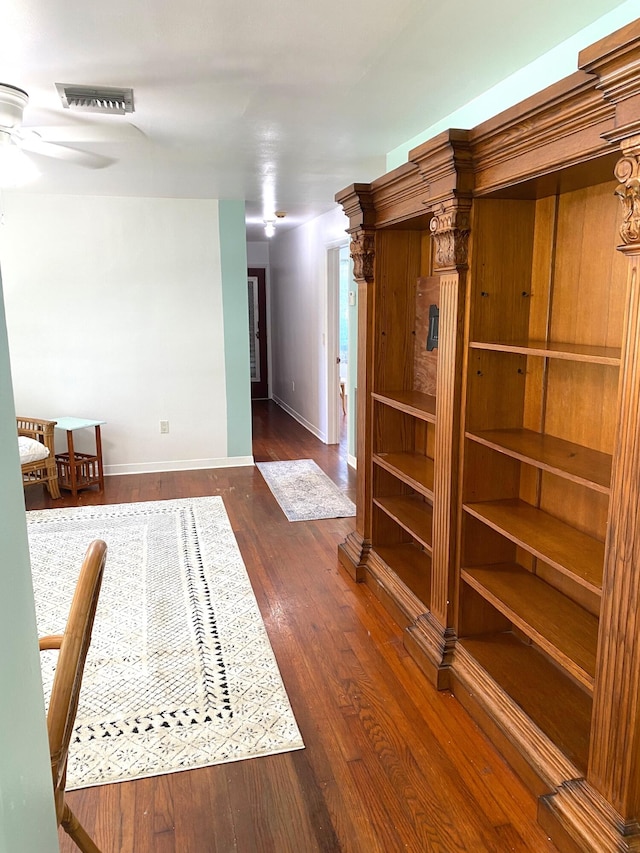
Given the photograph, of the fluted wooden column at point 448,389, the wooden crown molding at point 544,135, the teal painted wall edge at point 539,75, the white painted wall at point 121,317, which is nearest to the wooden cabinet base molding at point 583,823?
the fluted wooden column at point 448,389

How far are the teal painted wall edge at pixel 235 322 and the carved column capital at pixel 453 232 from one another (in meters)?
3.37

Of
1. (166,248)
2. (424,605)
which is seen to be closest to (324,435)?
(166,248)

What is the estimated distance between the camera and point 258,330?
31.0 feet

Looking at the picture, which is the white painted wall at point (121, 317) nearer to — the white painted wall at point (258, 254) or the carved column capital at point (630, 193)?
the white painted wall at point (258, 254)

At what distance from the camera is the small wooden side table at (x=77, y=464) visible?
4.81 m

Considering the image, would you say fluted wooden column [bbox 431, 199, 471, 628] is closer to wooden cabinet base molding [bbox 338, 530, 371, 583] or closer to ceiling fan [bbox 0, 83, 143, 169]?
wooden cabinet base molding [bbox 338, 530, 371, 583]

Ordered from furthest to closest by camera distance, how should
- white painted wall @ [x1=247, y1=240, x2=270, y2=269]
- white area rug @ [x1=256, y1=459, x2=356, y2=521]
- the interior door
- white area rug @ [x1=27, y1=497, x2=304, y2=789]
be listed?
the interior door < white painted wall @ [x1=247, y1=240, x2=270, y2=269] < white area rug @ [x1=256, y1=459, x2=356, y2=521] < white area rug @ [x1=27, y1=497, x2=304, y2=789]

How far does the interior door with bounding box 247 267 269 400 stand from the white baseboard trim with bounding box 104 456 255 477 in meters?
3.83

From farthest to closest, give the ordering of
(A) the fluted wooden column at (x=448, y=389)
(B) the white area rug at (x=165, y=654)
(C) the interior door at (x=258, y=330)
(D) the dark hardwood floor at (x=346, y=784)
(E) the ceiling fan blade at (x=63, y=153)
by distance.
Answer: (C) the interior door at (x=258, y=330) → (E) the ceiling fan blade at (x=63, y=153) → (A) the fluted wooden column at (x=448, y=389) → (B) the white area rug at (x=165, y=654) → (D) the dark hardwood floor at (x=346, y=784)

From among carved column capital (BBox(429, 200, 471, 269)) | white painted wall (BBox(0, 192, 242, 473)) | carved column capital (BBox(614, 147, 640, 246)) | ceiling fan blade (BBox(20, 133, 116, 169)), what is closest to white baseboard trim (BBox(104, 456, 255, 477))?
white painted wall (BBox(0, 192, 242, 473))

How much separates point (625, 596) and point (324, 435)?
17.4 ft

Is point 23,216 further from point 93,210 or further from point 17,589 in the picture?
point 17,589

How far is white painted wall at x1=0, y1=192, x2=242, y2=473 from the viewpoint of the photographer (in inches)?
198

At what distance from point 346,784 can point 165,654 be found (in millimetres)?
1006
